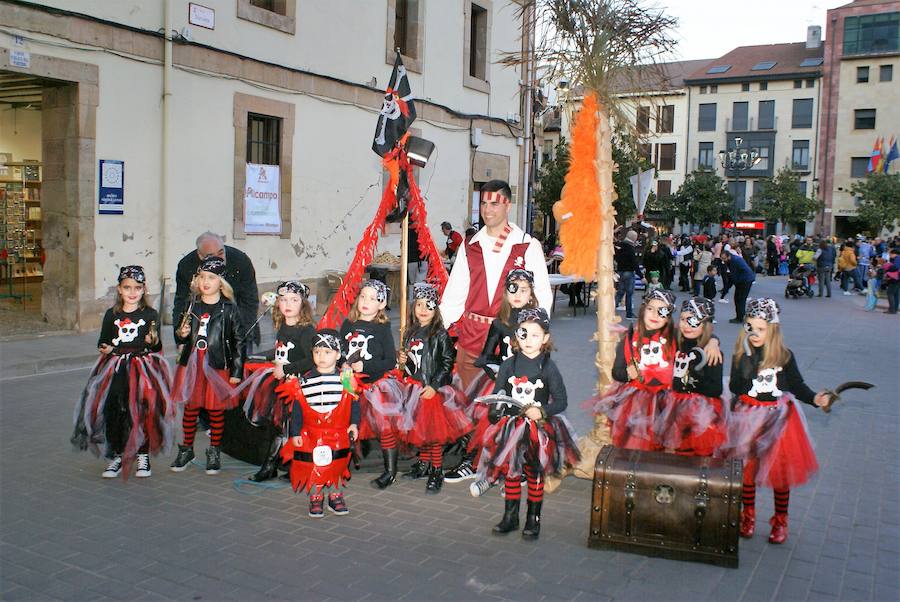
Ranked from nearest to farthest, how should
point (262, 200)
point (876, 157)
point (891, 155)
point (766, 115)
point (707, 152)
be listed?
point (262, 200) → point (891, 155) → point (876, 157) → point (766, 115) → point (707, 152)

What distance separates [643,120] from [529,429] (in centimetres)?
268

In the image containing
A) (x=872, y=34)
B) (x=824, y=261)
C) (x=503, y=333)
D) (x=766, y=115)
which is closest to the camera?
(x=503, y=333)

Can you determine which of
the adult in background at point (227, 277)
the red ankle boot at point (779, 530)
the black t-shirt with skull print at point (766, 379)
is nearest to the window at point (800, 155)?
the adult in background at point (227, 277)

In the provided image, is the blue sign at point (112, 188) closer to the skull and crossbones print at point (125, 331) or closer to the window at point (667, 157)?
the skull and crossbones print at point (125, 331)

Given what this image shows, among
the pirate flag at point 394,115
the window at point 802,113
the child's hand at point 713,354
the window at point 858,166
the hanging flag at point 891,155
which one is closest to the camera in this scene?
the child's hand at point 713,354

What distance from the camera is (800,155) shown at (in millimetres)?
54844

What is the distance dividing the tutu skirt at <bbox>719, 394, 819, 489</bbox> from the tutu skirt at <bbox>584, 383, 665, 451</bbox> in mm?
451

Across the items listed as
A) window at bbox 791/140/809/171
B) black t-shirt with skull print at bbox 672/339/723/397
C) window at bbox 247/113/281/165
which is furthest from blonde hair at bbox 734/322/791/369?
window at bbox 791/140/809/171

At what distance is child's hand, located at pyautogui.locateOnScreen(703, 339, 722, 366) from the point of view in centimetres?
512

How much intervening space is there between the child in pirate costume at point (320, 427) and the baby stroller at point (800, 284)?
21366 millimetres

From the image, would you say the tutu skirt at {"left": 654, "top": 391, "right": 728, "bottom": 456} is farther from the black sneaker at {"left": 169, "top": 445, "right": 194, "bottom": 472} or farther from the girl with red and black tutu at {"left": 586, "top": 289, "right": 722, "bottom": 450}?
the black sneaker at {"left": 169, "top": 445, "right": 194, "bottom": 472}

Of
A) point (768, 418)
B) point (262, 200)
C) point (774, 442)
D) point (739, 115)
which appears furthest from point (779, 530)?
point (739, 115)

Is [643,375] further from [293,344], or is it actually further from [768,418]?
[293,344]

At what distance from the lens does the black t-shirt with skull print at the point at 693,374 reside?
17.0 ft
